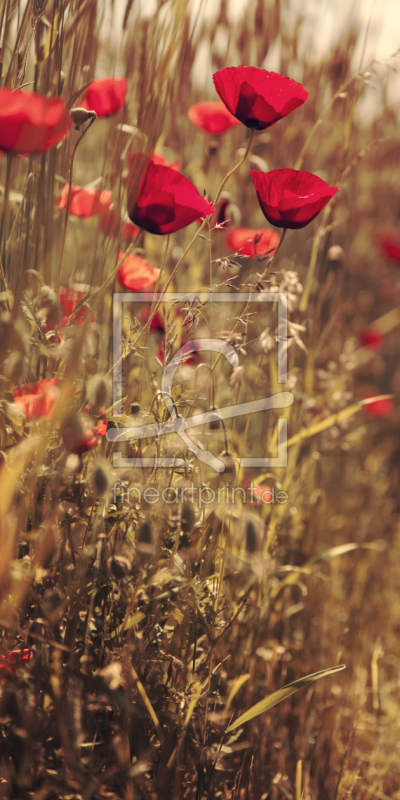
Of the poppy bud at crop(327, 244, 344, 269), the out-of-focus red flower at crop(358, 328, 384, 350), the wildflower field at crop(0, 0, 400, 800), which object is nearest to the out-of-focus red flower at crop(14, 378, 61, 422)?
the wildflower field at crop(0, 0, 400, 800)

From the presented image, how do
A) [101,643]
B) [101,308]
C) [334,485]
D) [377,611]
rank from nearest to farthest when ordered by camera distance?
[101,643] < [101,308] < [377,611] < [334,485]

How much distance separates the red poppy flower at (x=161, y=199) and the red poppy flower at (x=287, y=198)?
6cm

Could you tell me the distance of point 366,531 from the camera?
1472mm

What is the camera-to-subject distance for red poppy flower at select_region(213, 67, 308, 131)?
60cm

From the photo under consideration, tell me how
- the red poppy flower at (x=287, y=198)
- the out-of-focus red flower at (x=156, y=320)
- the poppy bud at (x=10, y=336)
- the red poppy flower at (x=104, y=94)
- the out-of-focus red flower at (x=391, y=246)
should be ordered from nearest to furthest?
the poppy bud at (x=10, y=336) < the red poppy flower at (x=287, y=198) < the red poppy flower at (x=104, y=94) < the out-of-focus red flower at (x=156, y=320) < the out-of-focus red flower at (x=391, y=246)

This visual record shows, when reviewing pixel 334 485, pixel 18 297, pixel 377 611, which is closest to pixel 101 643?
pixel 18 297

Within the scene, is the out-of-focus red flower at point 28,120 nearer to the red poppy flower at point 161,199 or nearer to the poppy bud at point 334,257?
→ the red poppy flower at point 161,199

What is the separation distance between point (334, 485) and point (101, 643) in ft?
4.01

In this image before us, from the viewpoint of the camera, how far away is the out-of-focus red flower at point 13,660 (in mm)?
555

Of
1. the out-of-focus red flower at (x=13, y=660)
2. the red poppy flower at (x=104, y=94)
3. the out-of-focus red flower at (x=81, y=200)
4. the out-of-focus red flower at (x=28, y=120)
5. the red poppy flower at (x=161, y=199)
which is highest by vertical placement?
the red poppy flower at (x=104, y=94)

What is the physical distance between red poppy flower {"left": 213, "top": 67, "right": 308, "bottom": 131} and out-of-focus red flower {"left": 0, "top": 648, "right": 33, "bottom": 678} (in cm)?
63

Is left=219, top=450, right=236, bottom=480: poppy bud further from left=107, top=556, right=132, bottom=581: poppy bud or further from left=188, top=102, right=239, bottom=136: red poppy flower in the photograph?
left=188, top=102, right=239, bottom=136: red poppy flower

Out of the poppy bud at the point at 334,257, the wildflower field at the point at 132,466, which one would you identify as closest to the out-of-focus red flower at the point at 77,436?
the wildflower field at the point at 132,466

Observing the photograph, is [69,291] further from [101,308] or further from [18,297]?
[18,297]
